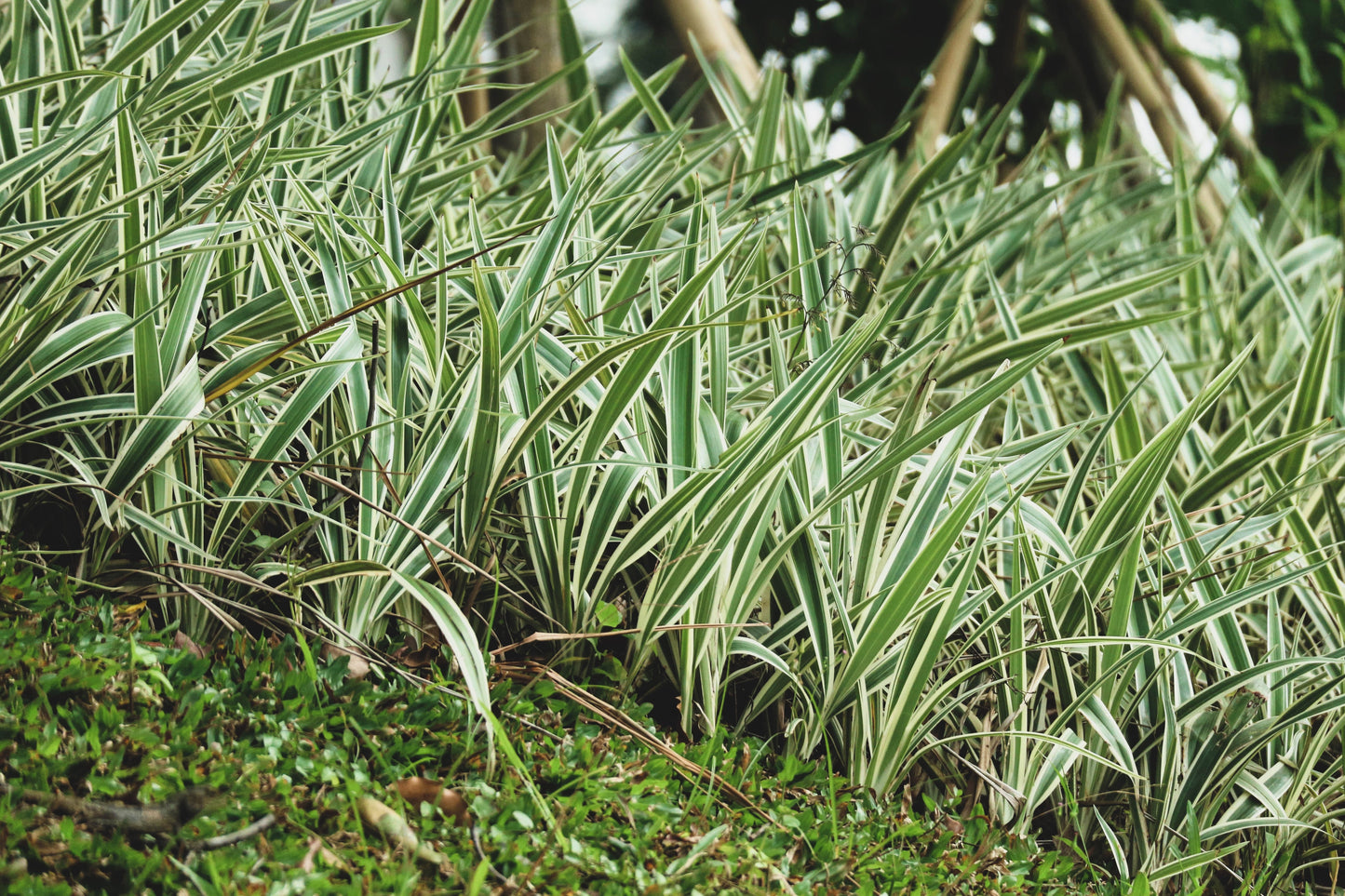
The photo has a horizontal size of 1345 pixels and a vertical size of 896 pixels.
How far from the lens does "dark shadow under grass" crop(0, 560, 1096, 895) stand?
84cm

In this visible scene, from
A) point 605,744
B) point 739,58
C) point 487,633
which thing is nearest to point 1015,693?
point 605,744

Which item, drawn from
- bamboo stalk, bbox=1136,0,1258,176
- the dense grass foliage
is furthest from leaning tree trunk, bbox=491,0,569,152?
bamboo stalk, bbox=1136,0,1258,176

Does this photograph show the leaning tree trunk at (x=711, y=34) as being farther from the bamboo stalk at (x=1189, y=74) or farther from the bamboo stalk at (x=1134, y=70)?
the bamboo stalk at (x=1189, y=74)

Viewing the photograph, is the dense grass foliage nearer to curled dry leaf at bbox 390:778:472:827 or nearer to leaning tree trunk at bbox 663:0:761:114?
curled dry leaf at bbox 390:778:472:827

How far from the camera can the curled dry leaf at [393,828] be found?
90 cm

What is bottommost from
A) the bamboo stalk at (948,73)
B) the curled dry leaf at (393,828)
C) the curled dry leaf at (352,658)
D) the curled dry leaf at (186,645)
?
the bamboo stalk at (948,73)

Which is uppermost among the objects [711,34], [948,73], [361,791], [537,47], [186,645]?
[537,47]

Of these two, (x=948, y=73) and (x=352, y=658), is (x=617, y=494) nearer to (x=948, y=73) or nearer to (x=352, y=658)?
(x=352, y=658)

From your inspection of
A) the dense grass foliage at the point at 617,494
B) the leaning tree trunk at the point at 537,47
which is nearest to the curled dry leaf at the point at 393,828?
the dense grass foliage at the point at 617,494

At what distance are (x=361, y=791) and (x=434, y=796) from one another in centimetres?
7

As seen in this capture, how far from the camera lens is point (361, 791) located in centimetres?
96

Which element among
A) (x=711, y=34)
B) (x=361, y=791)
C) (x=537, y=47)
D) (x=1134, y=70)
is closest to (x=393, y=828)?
(x=361, y=791)

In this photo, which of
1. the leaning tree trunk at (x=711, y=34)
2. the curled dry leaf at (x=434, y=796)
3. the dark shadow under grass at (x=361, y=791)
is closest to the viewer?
the dark shadow under grass at (x=361, y=791)

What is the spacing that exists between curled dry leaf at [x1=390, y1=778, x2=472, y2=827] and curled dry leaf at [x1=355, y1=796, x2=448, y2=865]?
0.03m
